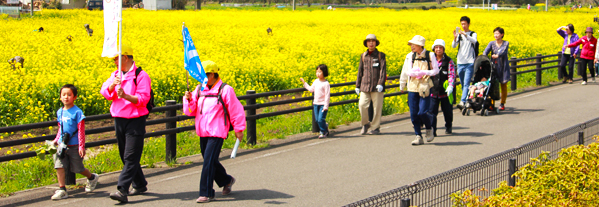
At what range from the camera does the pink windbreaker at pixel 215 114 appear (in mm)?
7137

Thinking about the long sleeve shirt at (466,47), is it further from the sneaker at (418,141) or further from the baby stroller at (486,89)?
the sneaker at (418,141)

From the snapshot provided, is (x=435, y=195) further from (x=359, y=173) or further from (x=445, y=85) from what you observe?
(x=445, y=85)

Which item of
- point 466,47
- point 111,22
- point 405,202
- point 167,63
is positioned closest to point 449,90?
point 466,47

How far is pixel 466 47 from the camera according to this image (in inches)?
551

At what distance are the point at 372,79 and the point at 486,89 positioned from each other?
3.40 meters

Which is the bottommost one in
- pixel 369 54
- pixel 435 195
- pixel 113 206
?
pixel 113 206

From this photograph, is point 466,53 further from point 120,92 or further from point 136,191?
point 120,92

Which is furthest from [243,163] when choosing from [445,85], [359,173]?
[445,85]

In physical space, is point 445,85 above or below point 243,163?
above

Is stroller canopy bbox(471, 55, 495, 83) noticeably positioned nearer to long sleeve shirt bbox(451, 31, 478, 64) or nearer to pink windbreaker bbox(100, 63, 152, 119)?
long sleeve shirt bbox(451, 31, 478, 64)

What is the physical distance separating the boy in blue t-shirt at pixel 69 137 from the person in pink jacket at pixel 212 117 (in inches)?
51.0

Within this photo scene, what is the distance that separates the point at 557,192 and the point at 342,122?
8476 mm

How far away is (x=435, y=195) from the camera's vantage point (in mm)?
5133

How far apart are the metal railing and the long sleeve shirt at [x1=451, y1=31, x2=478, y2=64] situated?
648 centimetres
